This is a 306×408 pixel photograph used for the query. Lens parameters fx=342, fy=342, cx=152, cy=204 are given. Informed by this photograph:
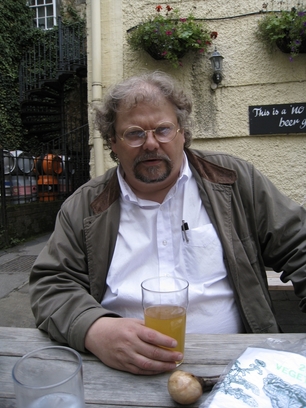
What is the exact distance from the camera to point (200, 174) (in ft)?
5.17

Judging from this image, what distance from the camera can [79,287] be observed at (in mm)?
1275

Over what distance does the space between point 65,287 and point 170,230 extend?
0.49 metres

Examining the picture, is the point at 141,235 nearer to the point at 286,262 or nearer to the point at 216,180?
the point at 216,180

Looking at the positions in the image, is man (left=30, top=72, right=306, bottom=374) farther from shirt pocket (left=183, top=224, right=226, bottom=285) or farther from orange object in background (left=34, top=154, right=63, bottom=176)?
orange object in background (left=34, top=154, right=63, bottom=176)

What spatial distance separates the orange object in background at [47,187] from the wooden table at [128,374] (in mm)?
6064

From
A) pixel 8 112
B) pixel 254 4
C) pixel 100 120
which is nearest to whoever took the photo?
pixel 100 120

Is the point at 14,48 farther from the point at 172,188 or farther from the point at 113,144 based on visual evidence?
the point at 172,188

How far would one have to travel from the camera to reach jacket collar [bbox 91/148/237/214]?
1515mm

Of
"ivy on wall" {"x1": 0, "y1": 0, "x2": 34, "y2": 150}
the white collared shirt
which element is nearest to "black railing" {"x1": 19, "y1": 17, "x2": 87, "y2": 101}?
"ivy on wall" {"x1": 0, "y1": 0, "x2": 34, "y2": 150}

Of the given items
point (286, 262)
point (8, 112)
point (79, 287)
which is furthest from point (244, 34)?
point (8, 112)

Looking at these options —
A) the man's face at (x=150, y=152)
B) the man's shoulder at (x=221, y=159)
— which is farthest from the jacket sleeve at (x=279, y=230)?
the man's face at (x=150, y=152)

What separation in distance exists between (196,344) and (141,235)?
54 centimetres

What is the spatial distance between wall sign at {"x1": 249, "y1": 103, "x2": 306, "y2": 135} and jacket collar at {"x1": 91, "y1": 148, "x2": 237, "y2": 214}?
233 centimetres

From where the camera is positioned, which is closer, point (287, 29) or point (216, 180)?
point (216, 180)
